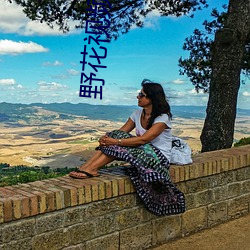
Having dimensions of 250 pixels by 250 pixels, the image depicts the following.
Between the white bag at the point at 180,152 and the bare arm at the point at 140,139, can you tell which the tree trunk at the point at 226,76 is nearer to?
the white bag at the point at 180,152

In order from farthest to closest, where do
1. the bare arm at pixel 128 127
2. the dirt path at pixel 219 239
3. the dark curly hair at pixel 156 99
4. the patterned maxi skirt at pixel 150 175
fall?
1. the bare arm at pixel 128 127
2. the dirt path at pixel 219 239
3. the dark curly hair at pixel 156 99
4. the patterned maxi skirt at pixel 150 175

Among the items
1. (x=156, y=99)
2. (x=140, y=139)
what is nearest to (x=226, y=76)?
(x=156, y=99)

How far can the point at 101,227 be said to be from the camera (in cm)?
314

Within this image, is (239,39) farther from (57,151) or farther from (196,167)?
(57,151)

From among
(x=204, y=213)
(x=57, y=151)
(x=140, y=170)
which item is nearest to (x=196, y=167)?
(x=204, y=213)

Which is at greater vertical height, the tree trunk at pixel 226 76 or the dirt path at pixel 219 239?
the tree trunk at pixel 226 76

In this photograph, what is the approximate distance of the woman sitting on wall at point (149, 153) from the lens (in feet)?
10.9

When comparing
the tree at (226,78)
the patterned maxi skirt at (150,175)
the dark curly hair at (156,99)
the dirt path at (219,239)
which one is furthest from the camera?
the tree at (226,78)

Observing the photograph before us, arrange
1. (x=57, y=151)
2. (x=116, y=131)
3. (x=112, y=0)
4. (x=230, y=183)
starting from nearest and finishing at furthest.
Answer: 1. (x=116, y=131)
2. (x=230, y=183)
3. (x=112, y=0)
4. (x=57, y=151)

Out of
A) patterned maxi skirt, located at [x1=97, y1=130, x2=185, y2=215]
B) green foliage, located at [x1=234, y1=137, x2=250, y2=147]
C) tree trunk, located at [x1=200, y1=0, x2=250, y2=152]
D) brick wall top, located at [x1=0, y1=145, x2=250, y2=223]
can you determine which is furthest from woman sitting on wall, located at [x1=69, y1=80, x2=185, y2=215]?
green foliage, located at [x1=234, y1=137, x2=250, y2=147]

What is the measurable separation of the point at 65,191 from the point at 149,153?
775 mm

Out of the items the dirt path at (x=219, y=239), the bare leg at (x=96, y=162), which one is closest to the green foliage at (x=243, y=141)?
the dirt path at (x=219, y=239)

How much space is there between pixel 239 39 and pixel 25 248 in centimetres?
490

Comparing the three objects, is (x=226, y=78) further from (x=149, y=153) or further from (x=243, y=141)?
(x=149, y=153)
